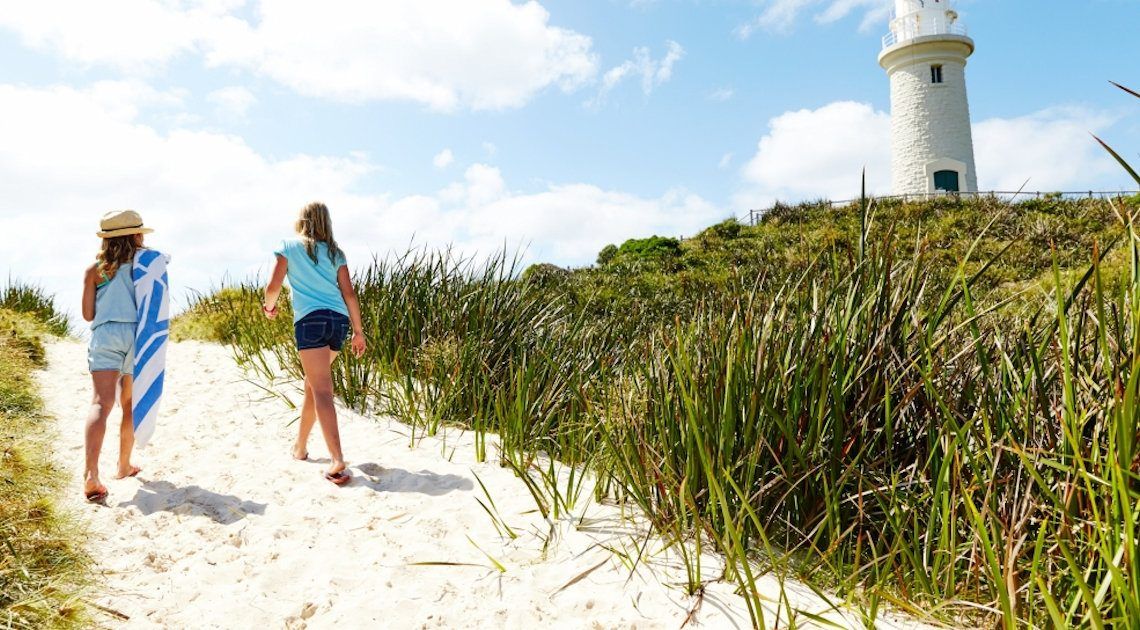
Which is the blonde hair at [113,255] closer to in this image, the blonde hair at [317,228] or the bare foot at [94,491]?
the blonde hair at [317,228]

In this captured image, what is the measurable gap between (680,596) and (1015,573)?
1.22 meters

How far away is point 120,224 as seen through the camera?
484 cm

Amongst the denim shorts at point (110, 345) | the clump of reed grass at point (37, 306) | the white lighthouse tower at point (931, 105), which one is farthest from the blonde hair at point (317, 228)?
the white lighthouse tower at point (931, 105)

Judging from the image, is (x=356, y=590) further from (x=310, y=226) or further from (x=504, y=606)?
(x=310, y=226)

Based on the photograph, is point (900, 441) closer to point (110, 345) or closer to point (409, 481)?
point (409, 481)

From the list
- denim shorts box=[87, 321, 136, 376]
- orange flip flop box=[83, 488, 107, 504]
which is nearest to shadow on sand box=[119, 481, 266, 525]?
orange flip flop box=[83, 488, 107, 504]

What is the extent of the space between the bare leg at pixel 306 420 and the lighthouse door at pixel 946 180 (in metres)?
31.8

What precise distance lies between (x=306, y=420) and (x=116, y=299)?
1411 mm

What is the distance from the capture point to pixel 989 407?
313 centimetres

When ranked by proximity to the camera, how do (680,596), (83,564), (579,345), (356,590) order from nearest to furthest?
(680,596) → (356,590) → (83,564) → (579,345)

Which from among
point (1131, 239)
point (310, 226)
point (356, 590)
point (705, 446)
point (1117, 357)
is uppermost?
point (310, 226)

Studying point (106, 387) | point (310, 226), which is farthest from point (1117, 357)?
point (106, 387)

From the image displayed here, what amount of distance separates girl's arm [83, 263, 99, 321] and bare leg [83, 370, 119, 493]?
1.33ft

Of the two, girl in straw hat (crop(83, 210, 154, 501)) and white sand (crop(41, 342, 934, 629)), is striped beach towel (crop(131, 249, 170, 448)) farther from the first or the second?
white sand (crop(41, 342, 934, 629))
